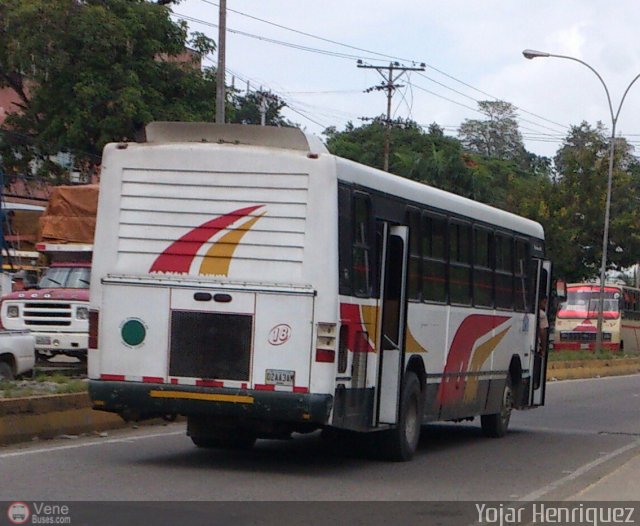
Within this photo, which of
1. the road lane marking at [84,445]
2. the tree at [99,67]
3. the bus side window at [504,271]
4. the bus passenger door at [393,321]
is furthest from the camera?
the tree at [99,67]

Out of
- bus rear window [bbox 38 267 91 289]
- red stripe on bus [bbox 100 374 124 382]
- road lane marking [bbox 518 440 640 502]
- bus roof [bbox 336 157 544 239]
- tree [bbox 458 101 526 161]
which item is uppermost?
tree [bbox 458 101 526 161]

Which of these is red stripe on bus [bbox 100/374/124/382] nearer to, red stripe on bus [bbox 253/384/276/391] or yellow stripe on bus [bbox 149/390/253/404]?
yellow stripe on bus [bbox 149/390/253/404]

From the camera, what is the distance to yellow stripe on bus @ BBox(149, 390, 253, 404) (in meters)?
11.3

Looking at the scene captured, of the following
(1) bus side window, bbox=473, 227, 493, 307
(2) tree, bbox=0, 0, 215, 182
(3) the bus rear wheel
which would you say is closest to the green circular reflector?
(3) the bus rear wheel

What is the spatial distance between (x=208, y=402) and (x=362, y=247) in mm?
2121

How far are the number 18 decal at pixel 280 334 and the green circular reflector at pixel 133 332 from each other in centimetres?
124

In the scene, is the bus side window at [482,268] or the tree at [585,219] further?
the tree at [585,219]

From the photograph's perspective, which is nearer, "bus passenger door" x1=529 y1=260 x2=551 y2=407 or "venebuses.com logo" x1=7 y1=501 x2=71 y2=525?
"venebuses.com logo" x1=7 y1=501 x2=71 y2=525

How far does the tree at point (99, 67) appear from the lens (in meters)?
39.1

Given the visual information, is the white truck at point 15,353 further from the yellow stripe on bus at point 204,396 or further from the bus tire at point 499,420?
the bus tire at point 499,420

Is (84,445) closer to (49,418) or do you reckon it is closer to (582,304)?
(49,418)

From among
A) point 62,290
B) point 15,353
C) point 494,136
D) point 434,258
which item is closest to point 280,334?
point 434,258

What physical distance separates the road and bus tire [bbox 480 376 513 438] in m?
0.23

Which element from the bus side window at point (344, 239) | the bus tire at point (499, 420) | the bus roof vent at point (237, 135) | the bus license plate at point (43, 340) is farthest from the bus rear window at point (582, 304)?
the bus roof vent at point (237, 135)
